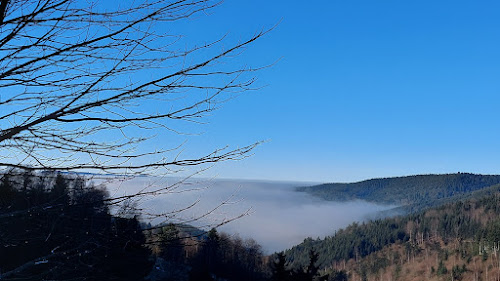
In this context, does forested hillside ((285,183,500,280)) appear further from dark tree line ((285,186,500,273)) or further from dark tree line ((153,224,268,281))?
dark tree line ((153,224,268,281))

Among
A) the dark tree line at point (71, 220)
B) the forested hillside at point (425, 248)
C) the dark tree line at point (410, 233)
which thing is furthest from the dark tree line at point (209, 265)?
the dark tree line at point (410, 233)

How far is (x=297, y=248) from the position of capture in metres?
191

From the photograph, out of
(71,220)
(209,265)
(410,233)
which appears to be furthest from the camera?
(410,233)

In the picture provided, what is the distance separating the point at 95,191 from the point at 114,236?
11.2 inches

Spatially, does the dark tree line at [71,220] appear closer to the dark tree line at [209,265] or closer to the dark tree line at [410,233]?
the dark tree line at [209,265]

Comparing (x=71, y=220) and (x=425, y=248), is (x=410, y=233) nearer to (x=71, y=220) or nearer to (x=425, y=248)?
(x=425, y=248)

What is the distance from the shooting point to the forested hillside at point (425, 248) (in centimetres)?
12975

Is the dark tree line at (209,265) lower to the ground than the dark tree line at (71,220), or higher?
lower

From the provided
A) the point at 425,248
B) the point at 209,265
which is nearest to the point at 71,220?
the point at 209,265

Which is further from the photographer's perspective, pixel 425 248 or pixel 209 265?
pixel 425 248

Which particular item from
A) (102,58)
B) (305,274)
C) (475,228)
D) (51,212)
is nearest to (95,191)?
(51,212)

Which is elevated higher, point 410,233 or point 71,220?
point 71,220

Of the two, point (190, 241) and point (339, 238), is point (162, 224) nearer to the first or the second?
point (190, 241)

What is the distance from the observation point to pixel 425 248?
166 metres
